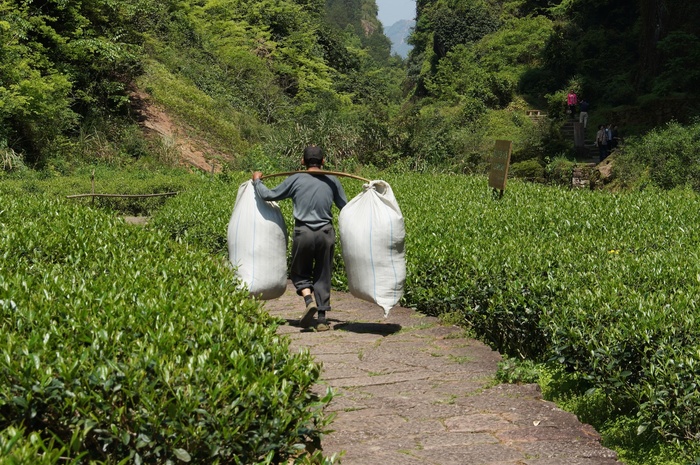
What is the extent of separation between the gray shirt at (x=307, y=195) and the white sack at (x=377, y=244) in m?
0.22

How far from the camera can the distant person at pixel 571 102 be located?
3557 centimetres

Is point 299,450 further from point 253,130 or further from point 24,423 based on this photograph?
point 253,130

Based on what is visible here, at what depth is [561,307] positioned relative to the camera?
632 centimetres

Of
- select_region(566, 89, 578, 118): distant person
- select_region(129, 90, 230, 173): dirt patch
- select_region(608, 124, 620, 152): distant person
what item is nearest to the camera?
select_region(608, 124, 620, 152): distant person

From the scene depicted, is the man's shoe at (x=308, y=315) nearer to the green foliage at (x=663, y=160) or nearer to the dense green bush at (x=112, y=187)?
the dense green bush at (x=112, y=187)

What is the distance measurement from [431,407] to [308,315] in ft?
7.66

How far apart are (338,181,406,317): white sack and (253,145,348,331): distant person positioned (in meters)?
0.22

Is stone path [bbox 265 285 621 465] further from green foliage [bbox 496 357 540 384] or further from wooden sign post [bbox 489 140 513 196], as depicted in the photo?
wooden sign post [bbox 489 140 513 196]

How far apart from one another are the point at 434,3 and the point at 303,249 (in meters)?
64.5

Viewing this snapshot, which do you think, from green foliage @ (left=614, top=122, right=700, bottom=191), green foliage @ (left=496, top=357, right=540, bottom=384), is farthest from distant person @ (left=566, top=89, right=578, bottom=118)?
green foliage @ (left=496, top=357, right=540, bottom=384)

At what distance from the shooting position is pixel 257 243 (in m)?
7.89

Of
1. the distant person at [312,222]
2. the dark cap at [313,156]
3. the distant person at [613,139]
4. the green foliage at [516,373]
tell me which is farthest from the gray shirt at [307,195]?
the distant person at [613,139]

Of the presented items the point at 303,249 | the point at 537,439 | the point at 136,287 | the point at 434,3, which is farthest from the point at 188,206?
the point at 434,3

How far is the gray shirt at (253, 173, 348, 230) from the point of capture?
7750 mm
